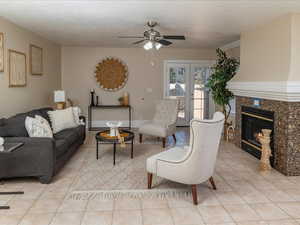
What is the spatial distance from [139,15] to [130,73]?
3761 mm

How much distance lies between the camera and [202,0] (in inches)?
125

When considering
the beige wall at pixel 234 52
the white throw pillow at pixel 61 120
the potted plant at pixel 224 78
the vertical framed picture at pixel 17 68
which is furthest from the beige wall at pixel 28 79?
the beige wall at pixel 234 52

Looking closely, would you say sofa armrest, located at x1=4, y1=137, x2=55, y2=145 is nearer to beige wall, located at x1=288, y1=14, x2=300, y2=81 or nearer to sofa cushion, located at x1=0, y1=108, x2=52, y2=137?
sofa cushion, located at x1=0, y1=108, x2=52, y2=137

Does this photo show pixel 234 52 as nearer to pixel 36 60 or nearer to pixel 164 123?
pixel 164 123

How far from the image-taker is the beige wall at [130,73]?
738 centimetres

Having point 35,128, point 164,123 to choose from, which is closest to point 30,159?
point 35,128

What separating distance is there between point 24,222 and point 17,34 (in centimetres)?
356

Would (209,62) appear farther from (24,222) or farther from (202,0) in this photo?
(24,222)

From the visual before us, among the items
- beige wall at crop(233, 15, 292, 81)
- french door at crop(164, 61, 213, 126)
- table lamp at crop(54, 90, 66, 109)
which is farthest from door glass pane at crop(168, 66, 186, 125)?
table lamp at crop(54, 90, 66, 109)

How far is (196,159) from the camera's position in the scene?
273 cm

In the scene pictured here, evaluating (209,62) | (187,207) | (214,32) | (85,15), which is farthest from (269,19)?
(209,62)

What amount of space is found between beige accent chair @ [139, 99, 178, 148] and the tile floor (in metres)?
1.91

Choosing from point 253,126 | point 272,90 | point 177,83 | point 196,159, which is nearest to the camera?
point 196,159

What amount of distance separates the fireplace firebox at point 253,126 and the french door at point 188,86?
2845 mm
